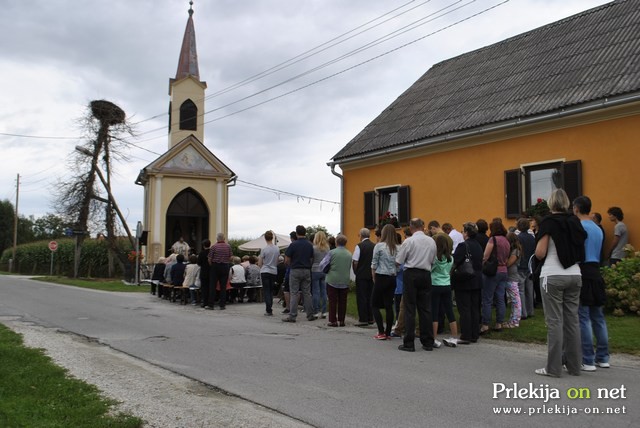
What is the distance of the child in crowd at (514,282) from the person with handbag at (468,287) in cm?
83

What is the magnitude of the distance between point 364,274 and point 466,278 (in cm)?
266

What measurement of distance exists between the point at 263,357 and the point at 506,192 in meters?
9.30

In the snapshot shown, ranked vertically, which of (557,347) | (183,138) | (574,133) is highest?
(183,138)

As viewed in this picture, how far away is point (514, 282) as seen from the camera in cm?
954

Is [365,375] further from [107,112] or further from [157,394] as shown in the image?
[107,112]

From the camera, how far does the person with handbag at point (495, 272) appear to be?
909 centimetres

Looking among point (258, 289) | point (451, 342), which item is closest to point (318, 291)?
point (258, 289)

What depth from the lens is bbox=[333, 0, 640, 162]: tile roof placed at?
45.0ft

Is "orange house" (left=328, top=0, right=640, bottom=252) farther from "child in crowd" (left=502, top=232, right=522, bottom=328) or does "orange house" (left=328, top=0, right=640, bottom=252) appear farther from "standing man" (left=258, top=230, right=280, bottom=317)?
"standing man" (left=258, top=230, right=280, bottom=317)

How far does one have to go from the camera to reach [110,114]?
3369 centimetres

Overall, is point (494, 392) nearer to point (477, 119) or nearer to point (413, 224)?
point (413, 224)

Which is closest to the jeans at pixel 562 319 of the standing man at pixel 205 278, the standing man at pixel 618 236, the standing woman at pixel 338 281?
the standing woman at pixel 338 281

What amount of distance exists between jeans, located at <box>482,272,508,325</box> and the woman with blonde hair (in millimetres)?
3991

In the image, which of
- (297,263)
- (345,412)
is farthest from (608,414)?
(297,263)
